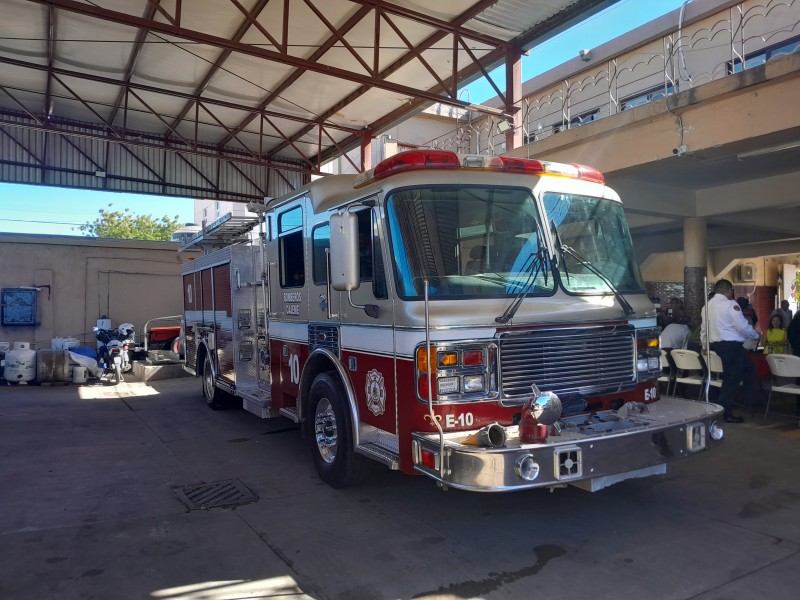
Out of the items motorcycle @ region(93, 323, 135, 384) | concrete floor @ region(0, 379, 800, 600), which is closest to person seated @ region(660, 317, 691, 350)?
concrete floor @ region(0, 379, 800, 600)

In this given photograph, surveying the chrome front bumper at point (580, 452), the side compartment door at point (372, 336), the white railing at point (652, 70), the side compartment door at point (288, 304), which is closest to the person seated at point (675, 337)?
the white railing at point (652, 70)

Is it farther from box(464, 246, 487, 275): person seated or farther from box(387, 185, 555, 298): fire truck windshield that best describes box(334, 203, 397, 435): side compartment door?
box(464, 246, 487, 275): person seated

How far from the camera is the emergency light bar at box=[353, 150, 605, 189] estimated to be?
15.2ft

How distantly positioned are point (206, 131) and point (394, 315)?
11.4 metres

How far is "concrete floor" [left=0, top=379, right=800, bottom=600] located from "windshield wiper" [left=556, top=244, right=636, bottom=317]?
1607mm

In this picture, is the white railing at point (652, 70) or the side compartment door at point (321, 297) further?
the white railing at point (652, 70)

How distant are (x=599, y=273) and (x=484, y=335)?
136cm

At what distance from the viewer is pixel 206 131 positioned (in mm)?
14188

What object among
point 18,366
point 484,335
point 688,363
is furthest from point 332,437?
point 18,366

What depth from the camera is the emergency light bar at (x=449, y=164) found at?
4.63 meters

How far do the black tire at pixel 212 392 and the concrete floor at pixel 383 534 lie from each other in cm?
244

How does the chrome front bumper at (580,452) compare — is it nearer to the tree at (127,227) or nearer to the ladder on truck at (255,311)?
the ladder on truck at (255,311)

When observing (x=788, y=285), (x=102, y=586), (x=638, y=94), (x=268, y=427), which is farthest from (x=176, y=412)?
(x=788, y=285)

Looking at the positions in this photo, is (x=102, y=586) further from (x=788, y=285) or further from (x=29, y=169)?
(x=788, y=285)
